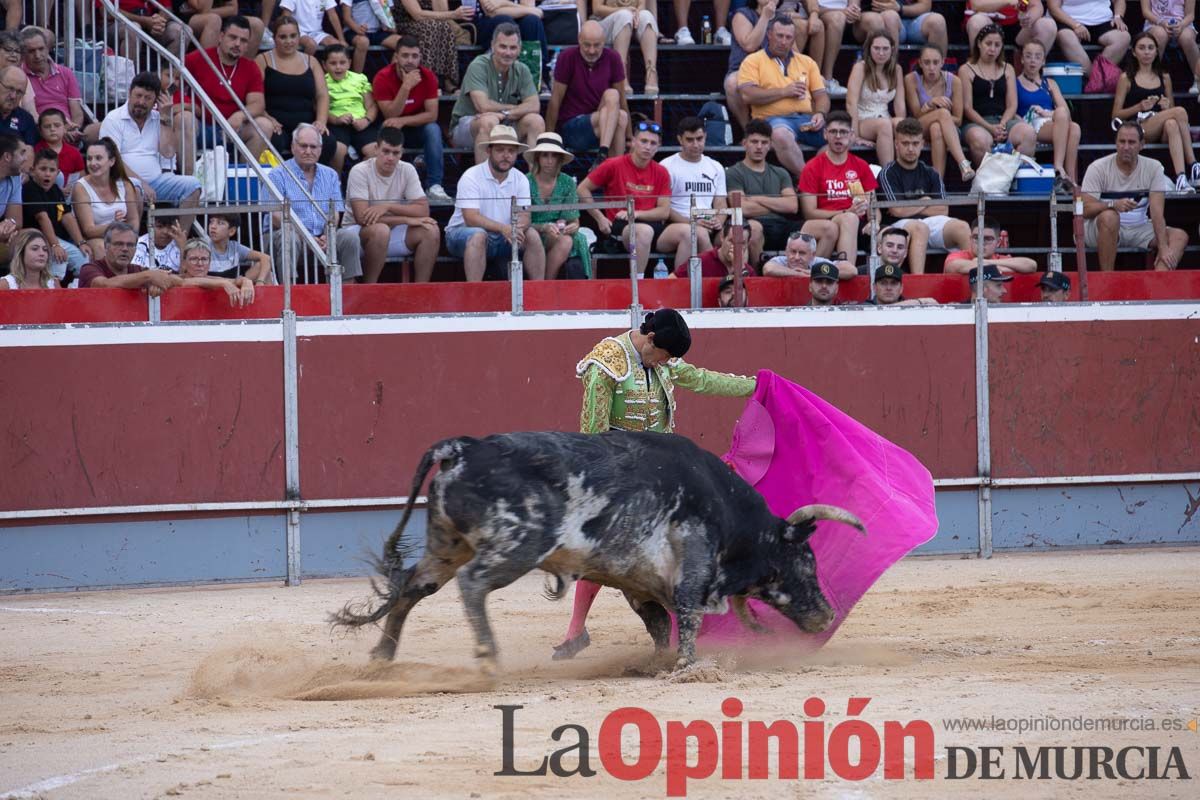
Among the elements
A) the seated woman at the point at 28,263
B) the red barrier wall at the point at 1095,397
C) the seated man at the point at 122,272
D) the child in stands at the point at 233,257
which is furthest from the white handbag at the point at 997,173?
the seated woman at the point at 28,263

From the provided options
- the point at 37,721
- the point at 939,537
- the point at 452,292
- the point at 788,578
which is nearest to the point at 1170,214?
the point at 939,537

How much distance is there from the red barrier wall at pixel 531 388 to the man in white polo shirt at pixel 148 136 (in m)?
1.54

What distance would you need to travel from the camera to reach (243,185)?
9094 millimetres

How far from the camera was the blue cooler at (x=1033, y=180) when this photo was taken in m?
10.4

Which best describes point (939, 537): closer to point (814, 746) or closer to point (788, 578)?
point (788, 578)

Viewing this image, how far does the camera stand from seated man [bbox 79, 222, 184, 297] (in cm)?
805

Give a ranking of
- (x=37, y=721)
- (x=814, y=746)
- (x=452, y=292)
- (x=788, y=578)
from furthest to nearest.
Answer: (x=452, y=292) → (x=788, y=578) → (x=37, y=721) → (x=814, y=746)

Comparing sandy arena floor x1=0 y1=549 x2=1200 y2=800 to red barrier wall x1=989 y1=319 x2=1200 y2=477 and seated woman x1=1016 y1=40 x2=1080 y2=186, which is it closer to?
red barrier wall x1=989 y1=319 x2=1200 y2=477

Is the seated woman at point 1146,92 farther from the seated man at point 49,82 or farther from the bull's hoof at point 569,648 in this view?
the seated man at point 49,82

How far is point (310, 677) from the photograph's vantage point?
5.34 metres

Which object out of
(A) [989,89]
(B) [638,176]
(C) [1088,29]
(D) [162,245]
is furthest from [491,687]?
(C) [1088,29]

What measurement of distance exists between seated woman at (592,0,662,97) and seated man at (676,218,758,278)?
2577 millimetres

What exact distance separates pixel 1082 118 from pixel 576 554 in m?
8.06

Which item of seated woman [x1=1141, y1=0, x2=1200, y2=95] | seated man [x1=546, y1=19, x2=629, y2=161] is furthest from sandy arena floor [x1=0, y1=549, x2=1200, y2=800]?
seated woman [x1=1141, y1=0, x2=1200, y2=95]
